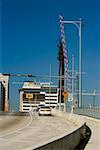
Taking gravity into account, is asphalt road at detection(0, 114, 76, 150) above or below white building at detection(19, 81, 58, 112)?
below

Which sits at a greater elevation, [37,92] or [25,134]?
[37,92]

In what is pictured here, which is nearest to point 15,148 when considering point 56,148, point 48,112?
point 56,148

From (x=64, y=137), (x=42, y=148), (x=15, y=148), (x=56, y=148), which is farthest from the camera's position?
(x=15, y=148)

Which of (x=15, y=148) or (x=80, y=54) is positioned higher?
(x=80, y=54)

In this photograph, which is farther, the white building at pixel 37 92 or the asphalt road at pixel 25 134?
the white building at pixel 37 92

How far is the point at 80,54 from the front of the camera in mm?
57938

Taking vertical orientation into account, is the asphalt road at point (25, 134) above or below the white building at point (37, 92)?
below

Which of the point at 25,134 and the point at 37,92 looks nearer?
the point at 25,134

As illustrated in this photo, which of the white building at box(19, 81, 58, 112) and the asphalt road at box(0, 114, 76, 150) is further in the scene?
the white building at box(19, 81, 58, 112)

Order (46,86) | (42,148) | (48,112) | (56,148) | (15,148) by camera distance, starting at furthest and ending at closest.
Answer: (46,86) → (48,112) → (15,148) → (56,148) → (42,148)

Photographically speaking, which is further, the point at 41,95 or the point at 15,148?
the point at 41,95

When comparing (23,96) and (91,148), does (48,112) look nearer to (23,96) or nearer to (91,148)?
(91,148)

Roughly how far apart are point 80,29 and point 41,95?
136895 mm

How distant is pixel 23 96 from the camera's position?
19675cm
